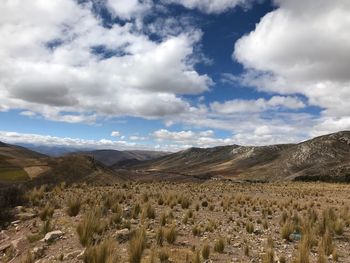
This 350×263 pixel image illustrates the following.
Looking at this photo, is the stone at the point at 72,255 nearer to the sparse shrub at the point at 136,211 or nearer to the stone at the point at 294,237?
the sparse shrub at the point at 136,211

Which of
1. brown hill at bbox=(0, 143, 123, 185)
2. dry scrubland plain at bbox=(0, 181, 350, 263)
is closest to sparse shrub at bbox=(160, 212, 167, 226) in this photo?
dry scrubland plain at bbox=(0, 181, 350, 263)

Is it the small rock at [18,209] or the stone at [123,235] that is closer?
the stone at [123,235]

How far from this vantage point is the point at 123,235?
1405 cm

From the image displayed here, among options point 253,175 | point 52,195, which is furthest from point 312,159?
point 52,195

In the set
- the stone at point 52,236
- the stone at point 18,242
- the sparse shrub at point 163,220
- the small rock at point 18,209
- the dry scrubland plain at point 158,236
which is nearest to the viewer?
the dry scrubland plain at point 158,236

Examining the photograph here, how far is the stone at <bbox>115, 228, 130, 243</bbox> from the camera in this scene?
45.1 feet

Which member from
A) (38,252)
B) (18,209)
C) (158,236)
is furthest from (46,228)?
(18,209)

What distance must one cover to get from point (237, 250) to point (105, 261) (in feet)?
14.8

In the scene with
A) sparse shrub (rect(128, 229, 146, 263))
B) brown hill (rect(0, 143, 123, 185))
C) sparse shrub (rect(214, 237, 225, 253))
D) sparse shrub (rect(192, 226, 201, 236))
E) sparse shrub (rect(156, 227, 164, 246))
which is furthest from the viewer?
brown hill (rect(0, 143, 123, 185))

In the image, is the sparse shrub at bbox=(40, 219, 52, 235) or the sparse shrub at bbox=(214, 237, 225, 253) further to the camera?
the sparse shrub at bbox=(40, 219, 52, 235)

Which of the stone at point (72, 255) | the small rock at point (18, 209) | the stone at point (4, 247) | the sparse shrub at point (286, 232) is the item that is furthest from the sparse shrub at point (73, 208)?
the sparse shrub at point (286, 232)

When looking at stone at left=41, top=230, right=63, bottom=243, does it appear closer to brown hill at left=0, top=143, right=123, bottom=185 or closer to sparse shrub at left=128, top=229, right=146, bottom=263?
sparse shrub at left=128, top=229, right=146, bottom=263

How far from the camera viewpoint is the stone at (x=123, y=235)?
1375 centimetres

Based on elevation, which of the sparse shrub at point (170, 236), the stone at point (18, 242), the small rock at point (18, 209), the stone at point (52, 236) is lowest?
the stone at point (18, 242)
